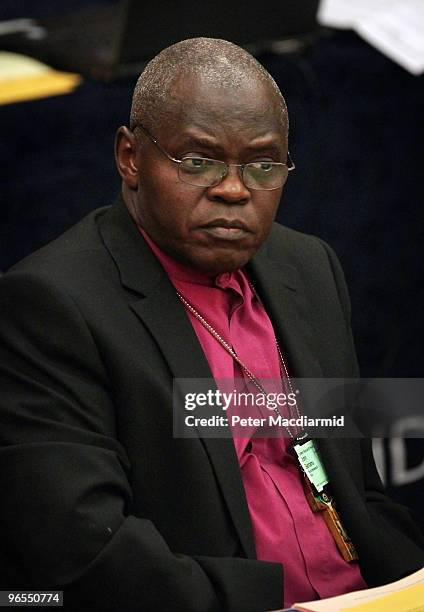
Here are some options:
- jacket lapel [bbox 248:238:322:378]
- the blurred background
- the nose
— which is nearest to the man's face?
the nose

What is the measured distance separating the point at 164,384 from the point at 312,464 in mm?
331

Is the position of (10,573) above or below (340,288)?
below

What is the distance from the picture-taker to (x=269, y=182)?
2.03 m

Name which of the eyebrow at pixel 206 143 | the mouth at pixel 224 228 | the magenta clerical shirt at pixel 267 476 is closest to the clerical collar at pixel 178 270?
the magenta clerical shirt at pixel 267 476

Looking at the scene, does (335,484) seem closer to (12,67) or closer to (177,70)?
(177,70)

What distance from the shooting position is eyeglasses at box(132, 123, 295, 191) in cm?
197

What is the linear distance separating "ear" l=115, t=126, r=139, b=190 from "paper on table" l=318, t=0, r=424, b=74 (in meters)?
1.61

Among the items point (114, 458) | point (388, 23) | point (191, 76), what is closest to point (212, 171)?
point (191, 76)

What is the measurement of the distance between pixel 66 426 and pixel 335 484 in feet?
1.71

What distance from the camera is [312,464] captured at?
7.00ft

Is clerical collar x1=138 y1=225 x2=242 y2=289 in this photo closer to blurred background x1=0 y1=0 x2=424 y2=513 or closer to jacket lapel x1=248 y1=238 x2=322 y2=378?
jacket lapel x1=248 y1=238 x2=322 y2=378

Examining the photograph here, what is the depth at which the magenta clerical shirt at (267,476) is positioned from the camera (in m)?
2.06

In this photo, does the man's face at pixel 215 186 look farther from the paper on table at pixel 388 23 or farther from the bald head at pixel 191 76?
the paper on table at pixel 388 23

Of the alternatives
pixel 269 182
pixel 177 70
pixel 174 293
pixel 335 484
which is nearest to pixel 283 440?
pixel 335 484
